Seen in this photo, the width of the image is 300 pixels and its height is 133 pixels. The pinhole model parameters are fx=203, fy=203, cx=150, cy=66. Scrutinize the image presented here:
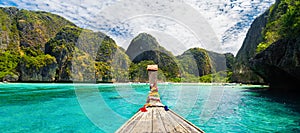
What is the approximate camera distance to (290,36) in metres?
23.0

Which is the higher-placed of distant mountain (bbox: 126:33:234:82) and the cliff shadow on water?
distant mountain (bbox: 126:33:234:82)

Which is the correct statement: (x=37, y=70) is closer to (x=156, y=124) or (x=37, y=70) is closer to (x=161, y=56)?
(x=161, y=56)

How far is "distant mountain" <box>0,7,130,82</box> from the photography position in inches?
3071

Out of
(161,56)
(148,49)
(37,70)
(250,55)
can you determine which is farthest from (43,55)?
(148,49)

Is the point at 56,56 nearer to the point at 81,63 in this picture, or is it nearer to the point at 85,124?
the point at 81,63

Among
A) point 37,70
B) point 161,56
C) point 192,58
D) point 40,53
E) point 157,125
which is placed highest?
point 40,53

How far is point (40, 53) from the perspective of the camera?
93938mm

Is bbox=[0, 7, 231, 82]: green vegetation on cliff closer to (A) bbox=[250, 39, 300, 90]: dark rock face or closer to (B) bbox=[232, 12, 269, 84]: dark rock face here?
(B) bbox=[232, 12, 269, 84]: dark rock face

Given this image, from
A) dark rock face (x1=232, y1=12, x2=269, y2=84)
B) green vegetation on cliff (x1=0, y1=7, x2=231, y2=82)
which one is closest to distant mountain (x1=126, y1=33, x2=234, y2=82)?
dark rock face (x1=232, y1=12, x2=269, y2=84)

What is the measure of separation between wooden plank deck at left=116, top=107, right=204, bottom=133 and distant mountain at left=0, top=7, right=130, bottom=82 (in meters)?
66.7

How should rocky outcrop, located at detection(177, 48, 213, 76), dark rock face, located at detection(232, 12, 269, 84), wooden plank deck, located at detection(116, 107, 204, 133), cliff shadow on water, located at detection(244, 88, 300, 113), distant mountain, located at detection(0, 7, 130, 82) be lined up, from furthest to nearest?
1. distant mountain, located at detection(0, 7, 130, 82)
2. dark rock face, located at detection(232, 12, 269, 84)
3. cliff shadow on water, located at detection(244, 88, 300, 113)
4. rocky outcrop, located at detection(177, 48, 213, 76)
5. wooden plank deck, located at detection(116, 107, 204, 133)

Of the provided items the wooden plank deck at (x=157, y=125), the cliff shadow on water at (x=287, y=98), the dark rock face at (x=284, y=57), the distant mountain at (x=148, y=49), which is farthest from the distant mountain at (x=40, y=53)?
the wooden plank deck at (x=157, y=125)

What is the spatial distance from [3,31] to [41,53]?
18755 mm

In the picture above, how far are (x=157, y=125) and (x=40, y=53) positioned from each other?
10374 cm
